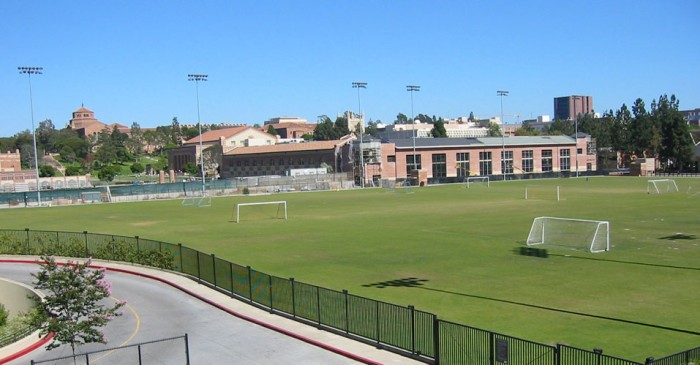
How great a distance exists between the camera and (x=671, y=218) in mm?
48125

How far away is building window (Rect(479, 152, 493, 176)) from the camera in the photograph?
130875mm

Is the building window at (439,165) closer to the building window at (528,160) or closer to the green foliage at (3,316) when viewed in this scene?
the building window at (528,160)

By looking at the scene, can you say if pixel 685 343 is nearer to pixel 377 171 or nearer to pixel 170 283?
pixel 170 283

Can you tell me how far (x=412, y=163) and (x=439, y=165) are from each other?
637 centimetres

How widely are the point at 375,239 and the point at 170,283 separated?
1544 cm

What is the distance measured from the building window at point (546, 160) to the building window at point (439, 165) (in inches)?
998

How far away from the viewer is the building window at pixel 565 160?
140000 millimetres

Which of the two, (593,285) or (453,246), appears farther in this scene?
(453,246)

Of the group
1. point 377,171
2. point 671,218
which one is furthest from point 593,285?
point 377,171

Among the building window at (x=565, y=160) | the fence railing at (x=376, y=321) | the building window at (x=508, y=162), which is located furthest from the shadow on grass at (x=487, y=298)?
the building window at (x=565, y=160)

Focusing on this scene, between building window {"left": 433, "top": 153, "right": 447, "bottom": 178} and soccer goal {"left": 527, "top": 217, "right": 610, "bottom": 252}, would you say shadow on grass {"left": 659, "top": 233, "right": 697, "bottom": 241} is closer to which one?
soccer goal {"left": 527, "top": 217, "right": 610, "bottom": 252}

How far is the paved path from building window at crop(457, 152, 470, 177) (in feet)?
338

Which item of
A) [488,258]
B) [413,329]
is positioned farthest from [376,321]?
[488,258]

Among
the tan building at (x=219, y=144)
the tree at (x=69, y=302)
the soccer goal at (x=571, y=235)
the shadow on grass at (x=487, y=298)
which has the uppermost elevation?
the tan building at (x=219, y=144)
